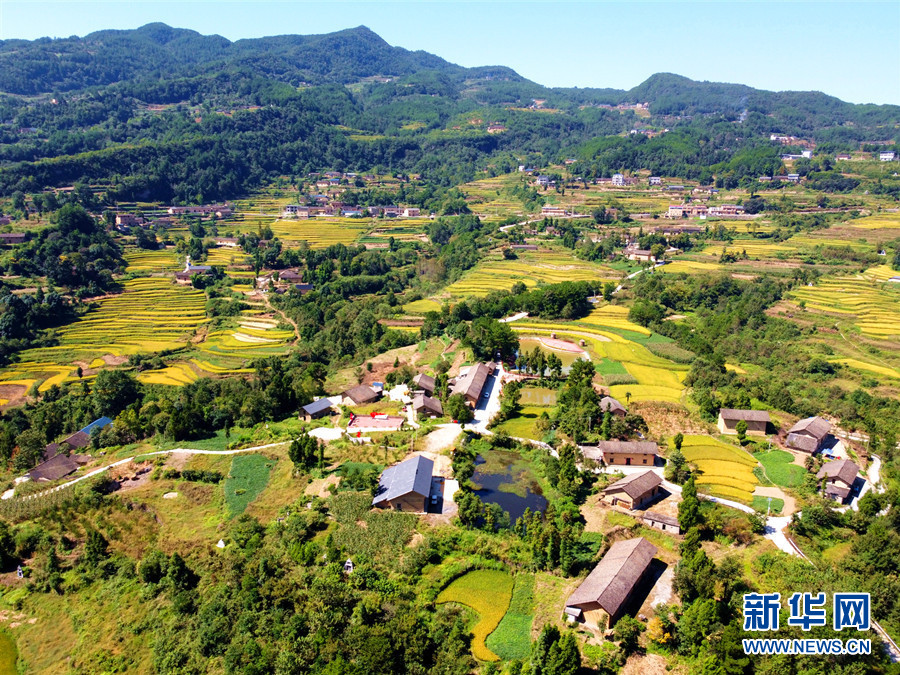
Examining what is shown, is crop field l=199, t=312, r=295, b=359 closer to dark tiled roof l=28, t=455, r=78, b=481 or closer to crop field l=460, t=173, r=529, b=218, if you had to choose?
dark tiled roof l=28, t=455, r=78, b=481

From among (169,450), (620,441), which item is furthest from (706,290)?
(169,450)

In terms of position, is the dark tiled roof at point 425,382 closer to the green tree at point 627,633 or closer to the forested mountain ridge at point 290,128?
the green tree at point 627,633

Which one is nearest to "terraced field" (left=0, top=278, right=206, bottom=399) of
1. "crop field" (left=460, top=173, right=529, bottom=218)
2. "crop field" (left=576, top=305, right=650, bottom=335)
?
"crop field" (left=576, top=305, right=650, bottom=335)

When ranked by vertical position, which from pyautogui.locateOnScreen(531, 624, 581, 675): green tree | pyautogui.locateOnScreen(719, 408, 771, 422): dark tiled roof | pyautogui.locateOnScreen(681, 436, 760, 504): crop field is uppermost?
pyautogui.locateOnScreen(719, 408, 771, 422): dark tiled roof

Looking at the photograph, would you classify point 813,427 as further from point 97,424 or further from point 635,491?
point 97,424

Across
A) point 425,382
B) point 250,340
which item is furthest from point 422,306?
point 425,382

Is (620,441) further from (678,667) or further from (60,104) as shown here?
(60,104)
